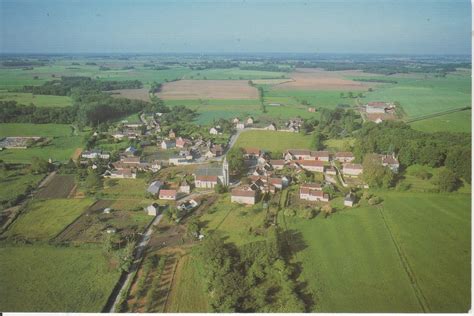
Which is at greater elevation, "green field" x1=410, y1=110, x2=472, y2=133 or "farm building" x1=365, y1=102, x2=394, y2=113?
"farm building" x1=365, y1=102, x2=394, y2=113

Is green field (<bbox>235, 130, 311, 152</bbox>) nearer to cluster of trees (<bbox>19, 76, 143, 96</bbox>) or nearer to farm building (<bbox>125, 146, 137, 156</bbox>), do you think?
farm building (<bbox>125, 146, 137, 156</bbox>)

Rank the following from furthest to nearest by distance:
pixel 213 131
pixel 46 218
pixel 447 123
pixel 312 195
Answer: pixel 213 131 < pixel 447 123 < pixel 312 195 < pixel 46 218

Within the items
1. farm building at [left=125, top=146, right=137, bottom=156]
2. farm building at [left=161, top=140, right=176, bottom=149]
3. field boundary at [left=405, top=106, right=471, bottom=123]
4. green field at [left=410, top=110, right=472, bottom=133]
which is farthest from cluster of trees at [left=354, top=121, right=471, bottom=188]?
farm building at [left=125, top=146, right=137, bottom=156]

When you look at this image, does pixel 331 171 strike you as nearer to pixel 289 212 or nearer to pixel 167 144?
pixel 289 212

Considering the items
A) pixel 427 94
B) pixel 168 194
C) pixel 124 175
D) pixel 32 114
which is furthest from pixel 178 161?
pixel 427 94

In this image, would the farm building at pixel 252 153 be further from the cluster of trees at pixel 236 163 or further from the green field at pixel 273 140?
the cluster of trees at pixel 236 163

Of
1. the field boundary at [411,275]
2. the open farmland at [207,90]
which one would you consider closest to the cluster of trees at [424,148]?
the field boundary at [411,275]
